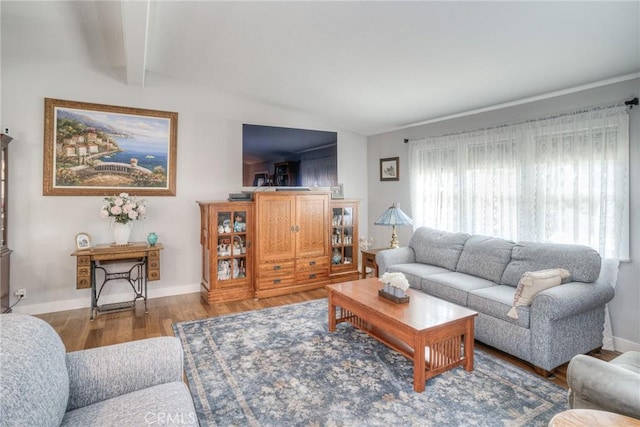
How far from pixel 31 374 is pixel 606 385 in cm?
228

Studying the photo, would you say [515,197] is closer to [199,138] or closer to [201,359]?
[201,359]

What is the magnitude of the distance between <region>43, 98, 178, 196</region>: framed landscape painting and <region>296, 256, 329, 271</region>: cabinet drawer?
6.17 feet

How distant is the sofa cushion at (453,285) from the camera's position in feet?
10.4

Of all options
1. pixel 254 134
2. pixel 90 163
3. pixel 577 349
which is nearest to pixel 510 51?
pixel 577 349

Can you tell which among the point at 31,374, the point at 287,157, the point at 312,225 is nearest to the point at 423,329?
the point at 31,374

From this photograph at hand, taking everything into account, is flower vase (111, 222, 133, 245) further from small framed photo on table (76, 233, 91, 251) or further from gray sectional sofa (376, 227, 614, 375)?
gray sectional sofa (376, 227, 614, 375)

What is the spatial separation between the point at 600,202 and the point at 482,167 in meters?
1.22

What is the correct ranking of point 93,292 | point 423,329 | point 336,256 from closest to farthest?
point 423,329 < point 93,292 < point 336,256

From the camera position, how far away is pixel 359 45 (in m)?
2.98

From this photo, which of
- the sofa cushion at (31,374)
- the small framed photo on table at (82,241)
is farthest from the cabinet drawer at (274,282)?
the sofa cushion at (31,374)

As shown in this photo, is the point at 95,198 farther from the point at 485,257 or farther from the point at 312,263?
the point at 485,257

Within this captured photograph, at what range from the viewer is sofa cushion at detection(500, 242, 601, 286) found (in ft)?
9.16

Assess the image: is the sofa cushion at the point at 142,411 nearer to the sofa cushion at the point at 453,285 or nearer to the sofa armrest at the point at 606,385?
the sofa armrest at the point at 606,385

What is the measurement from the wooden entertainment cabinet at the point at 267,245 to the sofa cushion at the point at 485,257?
1.84 metres
